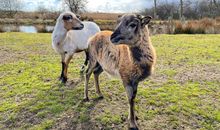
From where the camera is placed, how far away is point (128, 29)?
380 cm

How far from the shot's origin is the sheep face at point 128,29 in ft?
12.4

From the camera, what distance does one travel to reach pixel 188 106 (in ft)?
16.2

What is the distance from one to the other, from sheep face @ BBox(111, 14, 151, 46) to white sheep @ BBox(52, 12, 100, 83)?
2.58m

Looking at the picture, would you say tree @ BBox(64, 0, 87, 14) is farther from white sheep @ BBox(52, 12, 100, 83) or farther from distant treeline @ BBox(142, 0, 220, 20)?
white sheep @ BBox(52, 12, 100, 83)

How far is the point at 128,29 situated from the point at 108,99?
1955 millimetres

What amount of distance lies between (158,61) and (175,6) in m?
30.8

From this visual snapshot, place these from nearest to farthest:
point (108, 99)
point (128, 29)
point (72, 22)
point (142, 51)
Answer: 1. point (128, 29)
2. point (142, 51)
3. point (108, 99)
4. point (72, 22)

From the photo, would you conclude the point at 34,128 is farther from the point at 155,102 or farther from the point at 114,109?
the point at 155,102

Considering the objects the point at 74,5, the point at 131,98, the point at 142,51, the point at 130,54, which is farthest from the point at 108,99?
the point at 74,5

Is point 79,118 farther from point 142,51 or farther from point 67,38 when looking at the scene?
point 67,38

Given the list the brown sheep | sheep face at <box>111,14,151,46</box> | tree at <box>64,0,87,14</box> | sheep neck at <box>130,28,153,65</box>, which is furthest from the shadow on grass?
tree at <box>64,0,87,14</box>

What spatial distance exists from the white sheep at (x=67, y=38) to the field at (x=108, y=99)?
565 mm

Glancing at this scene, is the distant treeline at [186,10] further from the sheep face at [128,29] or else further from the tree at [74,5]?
the sheep face at [128,29]

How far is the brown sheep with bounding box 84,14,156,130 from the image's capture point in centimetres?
380
